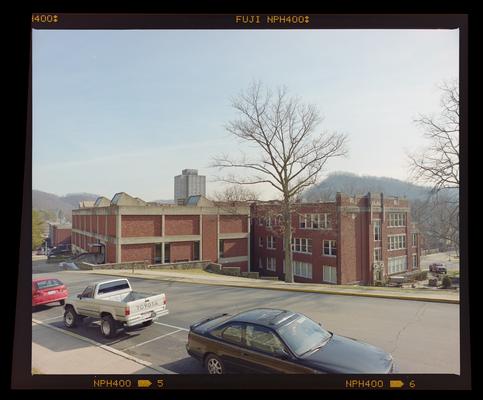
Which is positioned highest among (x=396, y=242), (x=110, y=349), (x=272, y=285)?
(x=396, y=242)

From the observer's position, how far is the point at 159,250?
412 centimetres

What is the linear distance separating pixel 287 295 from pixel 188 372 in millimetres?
1678

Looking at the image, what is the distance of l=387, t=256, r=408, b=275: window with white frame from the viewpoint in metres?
4.24

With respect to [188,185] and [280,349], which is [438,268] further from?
[188,185]

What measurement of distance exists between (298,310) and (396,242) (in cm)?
194

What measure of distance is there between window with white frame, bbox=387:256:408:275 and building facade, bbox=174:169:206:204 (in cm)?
328

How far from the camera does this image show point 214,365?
332 cm

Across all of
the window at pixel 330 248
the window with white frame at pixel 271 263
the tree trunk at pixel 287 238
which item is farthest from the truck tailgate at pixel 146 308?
the window at pixel 330 248

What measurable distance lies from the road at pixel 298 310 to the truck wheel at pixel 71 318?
0.08 meters

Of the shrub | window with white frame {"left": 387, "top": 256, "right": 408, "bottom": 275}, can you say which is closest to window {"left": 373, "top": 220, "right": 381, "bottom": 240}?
window with white frame {"left": 387, "top": 256, "right": 408, "bottom": 275}

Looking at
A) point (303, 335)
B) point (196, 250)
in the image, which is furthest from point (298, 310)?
point (196, 250)

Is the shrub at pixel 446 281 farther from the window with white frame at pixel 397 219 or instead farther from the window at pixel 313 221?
the window at pixel 313 221
